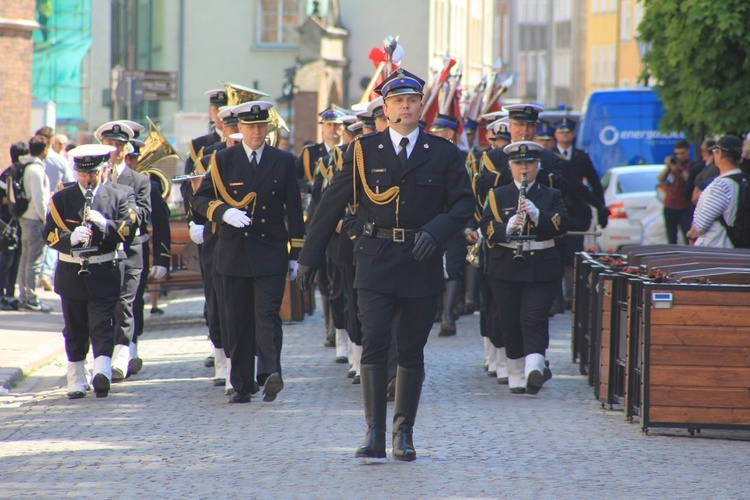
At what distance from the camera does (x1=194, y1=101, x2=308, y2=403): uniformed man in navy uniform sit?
10.1 m

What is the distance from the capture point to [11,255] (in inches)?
677

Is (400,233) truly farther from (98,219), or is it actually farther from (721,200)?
(721,200)

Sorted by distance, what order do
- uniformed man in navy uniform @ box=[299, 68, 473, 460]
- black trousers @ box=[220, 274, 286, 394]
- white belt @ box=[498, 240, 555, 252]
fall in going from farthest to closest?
1. white belt @ box=[498, 240, 555, 252]
2. black trousers @ box=[220, 274, 286, 394]
3. uniformed man in navy uniform @ box=[299, 68, 473, 460]

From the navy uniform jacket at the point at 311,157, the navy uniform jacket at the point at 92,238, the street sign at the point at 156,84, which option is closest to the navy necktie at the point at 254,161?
the navy uniform jacket at the point at 92,238

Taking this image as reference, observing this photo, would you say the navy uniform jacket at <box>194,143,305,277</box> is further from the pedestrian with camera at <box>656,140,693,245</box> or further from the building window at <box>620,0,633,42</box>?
the building window at <box>620,0,633,42</box>

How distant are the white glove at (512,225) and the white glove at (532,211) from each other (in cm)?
10

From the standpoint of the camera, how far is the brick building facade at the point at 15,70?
23.5 m

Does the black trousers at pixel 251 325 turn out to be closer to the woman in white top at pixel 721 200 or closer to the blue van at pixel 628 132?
the woman in white top at pixel 721 200

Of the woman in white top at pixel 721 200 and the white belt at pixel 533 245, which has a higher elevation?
the woman in white top at pixel 721 200

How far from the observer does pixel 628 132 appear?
30938mm

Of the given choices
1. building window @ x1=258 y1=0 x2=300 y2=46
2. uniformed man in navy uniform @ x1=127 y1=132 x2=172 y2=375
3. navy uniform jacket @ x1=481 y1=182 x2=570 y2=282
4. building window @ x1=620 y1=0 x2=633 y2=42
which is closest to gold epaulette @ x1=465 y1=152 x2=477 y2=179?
navy uniform jacket @ x1=481 y1=182 x2=570 y2=282

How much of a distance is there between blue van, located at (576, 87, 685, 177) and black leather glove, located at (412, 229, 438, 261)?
23.6 meters

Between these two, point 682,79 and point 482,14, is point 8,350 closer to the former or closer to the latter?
point 682,79

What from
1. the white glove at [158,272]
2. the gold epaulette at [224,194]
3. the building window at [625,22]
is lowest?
the white glove at [158,272]
